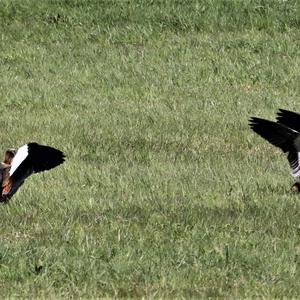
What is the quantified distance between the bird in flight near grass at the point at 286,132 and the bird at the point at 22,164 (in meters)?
2.19

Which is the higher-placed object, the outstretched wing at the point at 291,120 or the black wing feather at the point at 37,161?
the outstretched wing at the point at 291,120

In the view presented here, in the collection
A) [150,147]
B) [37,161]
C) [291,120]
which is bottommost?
[150,147]

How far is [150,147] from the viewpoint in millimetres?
12539

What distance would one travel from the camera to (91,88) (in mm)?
16844

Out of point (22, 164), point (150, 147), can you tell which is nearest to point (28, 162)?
point (22, 164)

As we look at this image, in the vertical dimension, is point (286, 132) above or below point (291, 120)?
below

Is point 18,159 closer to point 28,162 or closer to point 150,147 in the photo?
point 28,162

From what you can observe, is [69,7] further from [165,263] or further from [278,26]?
[165,263]

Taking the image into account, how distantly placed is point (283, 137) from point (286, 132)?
57 mm

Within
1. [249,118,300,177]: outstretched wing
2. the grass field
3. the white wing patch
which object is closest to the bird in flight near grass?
[249,118,300,177]: outstretched wing

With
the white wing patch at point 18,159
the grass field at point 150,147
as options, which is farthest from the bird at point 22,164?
the grass field at point 150,147

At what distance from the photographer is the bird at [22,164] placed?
861 centimetres

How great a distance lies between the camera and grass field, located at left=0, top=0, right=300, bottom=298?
22.6 ft

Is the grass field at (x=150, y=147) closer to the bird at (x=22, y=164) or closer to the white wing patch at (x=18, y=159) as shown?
the bird at (x=22, y=164)
